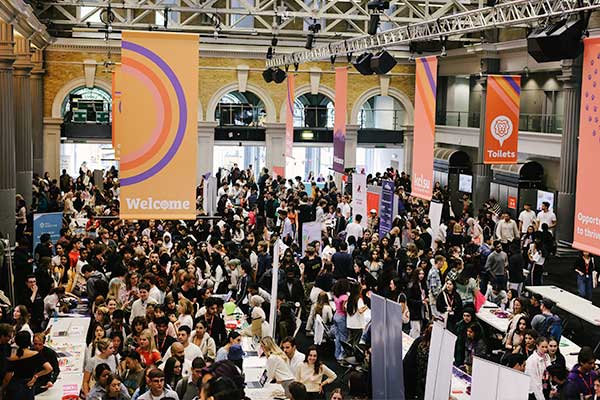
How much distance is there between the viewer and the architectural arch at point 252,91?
31.4m

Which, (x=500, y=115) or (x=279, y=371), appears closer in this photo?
(x=279, y=371)

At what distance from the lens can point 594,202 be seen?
8250 mm

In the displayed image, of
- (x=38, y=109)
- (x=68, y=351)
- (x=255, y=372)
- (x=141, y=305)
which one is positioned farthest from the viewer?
(x=38, y=109)

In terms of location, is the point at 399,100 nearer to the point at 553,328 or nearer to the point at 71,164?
the point at 71,164

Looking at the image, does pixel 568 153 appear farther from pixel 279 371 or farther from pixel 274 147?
pixel 279 371

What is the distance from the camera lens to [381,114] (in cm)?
3428

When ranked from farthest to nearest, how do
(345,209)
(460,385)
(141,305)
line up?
1. (345,209)
2. (141,305)
3. (460,385)

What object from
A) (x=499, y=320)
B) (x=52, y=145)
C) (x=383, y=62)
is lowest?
(x=499, y=320)

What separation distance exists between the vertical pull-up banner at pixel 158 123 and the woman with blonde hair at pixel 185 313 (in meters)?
2.28

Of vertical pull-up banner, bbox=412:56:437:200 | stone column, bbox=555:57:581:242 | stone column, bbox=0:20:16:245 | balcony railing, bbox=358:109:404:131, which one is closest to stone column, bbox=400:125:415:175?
balcony railing, bbox=358:109:404:131

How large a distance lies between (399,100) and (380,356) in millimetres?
24770

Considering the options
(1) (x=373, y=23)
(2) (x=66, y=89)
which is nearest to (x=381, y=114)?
(2) (x=66, y=89)

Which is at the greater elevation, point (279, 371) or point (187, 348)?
point (187, 348)

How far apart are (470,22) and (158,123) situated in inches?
356
